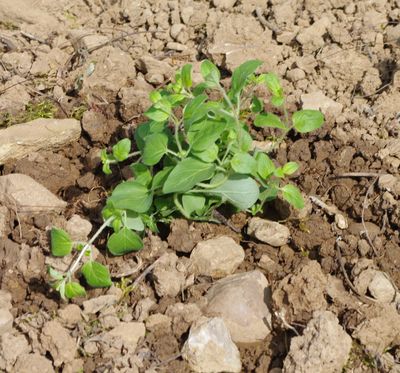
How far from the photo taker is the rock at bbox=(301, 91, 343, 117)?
4016 millimetres

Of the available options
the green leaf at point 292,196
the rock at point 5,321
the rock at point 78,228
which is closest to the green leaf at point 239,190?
the green leaf at point 292,196

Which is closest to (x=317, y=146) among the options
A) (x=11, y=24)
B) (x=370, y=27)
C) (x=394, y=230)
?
(x=394, y=230)

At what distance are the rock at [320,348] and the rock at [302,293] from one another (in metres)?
0.12

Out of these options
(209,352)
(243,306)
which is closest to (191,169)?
(243,306)

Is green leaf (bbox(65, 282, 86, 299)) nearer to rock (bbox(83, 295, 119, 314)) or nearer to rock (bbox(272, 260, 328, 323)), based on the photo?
rock (bbox(83, 295, 119, 314))

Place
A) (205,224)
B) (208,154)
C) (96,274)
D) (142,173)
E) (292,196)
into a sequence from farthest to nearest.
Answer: (205,224), (142,173), (292,196), (208,154), (96,274)

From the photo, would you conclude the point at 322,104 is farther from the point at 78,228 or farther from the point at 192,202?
the point at 78,228

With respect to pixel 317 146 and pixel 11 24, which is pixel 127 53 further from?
pixel 317 146

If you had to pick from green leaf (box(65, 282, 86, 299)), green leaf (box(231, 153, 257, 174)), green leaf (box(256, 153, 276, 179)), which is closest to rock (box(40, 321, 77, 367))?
green leaf (box(65, 282, 86, 299))

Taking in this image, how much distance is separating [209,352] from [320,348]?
0.46 m

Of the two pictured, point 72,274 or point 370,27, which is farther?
point 370,27

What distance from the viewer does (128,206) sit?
10.7 feet

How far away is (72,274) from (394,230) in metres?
1.56

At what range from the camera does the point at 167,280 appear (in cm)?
323
